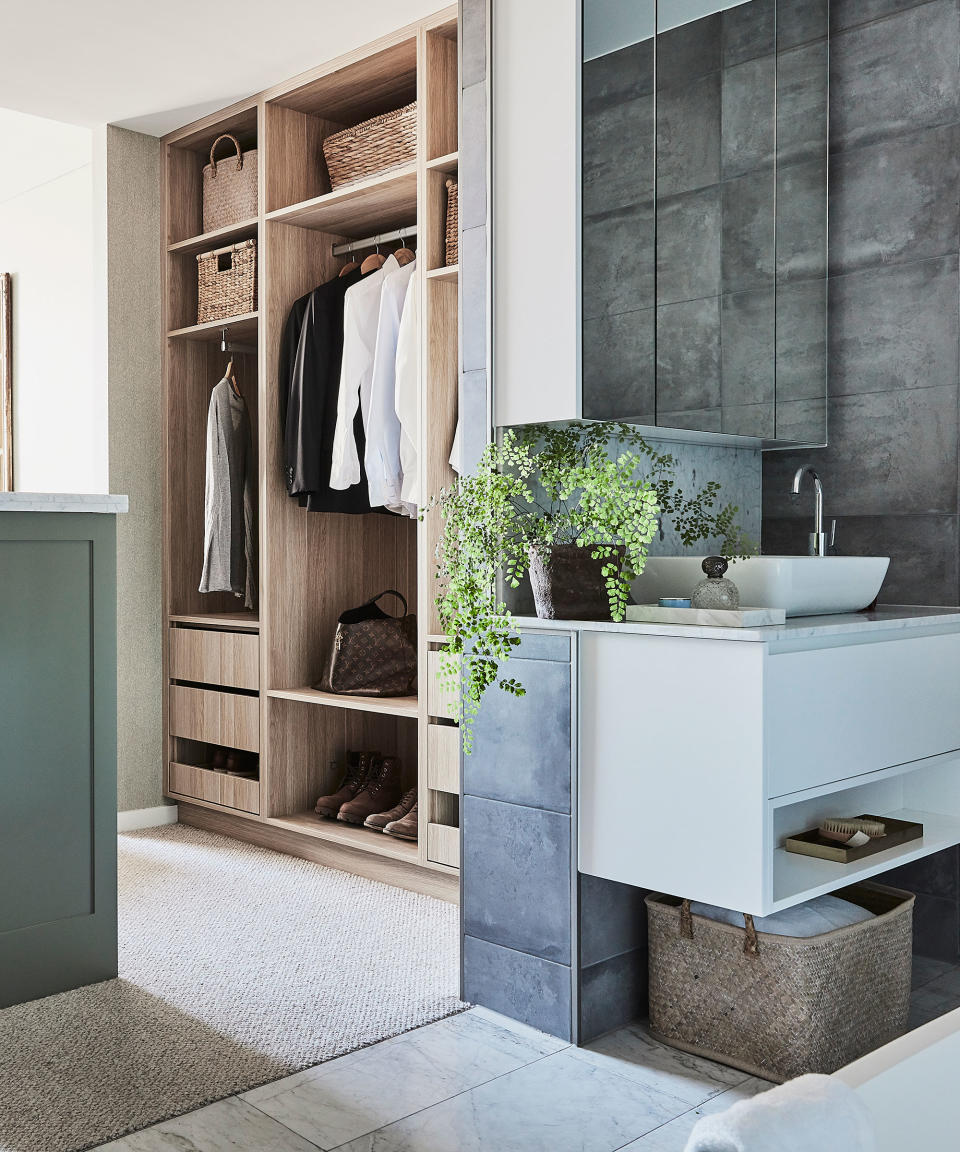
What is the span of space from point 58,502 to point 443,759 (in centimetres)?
126

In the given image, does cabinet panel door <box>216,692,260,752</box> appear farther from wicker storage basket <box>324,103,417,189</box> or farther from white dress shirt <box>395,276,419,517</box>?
wicker storage basket <box>324,103,417,189</box>

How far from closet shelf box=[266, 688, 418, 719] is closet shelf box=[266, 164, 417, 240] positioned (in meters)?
1.54

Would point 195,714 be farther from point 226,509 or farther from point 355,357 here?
point 355,357

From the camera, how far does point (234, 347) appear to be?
13.8ft

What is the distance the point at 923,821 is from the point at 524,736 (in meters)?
0.97

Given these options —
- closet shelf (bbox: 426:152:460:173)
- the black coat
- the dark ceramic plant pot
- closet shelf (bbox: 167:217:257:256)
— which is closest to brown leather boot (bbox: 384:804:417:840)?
the black coat

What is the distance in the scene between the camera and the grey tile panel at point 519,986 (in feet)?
7.34

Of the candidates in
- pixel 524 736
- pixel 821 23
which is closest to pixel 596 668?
pixel 524 736

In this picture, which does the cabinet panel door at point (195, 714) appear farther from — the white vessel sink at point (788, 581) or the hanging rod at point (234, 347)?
the white vessel sink at point (788, 581)

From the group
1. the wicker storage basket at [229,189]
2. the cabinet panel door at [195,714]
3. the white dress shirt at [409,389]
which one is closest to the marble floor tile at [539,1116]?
the white dress shirt at [409,389]

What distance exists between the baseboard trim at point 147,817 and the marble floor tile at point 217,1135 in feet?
7.11

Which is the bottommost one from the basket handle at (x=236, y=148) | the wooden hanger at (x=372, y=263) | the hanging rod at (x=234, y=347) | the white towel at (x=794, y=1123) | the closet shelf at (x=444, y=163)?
the white towel at (x=794, y=1123)

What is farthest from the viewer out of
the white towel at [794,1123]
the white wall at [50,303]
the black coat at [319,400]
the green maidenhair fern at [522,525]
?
the white wall at [50,303]

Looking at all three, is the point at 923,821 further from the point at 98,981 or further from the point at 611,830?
the point at 98,981
